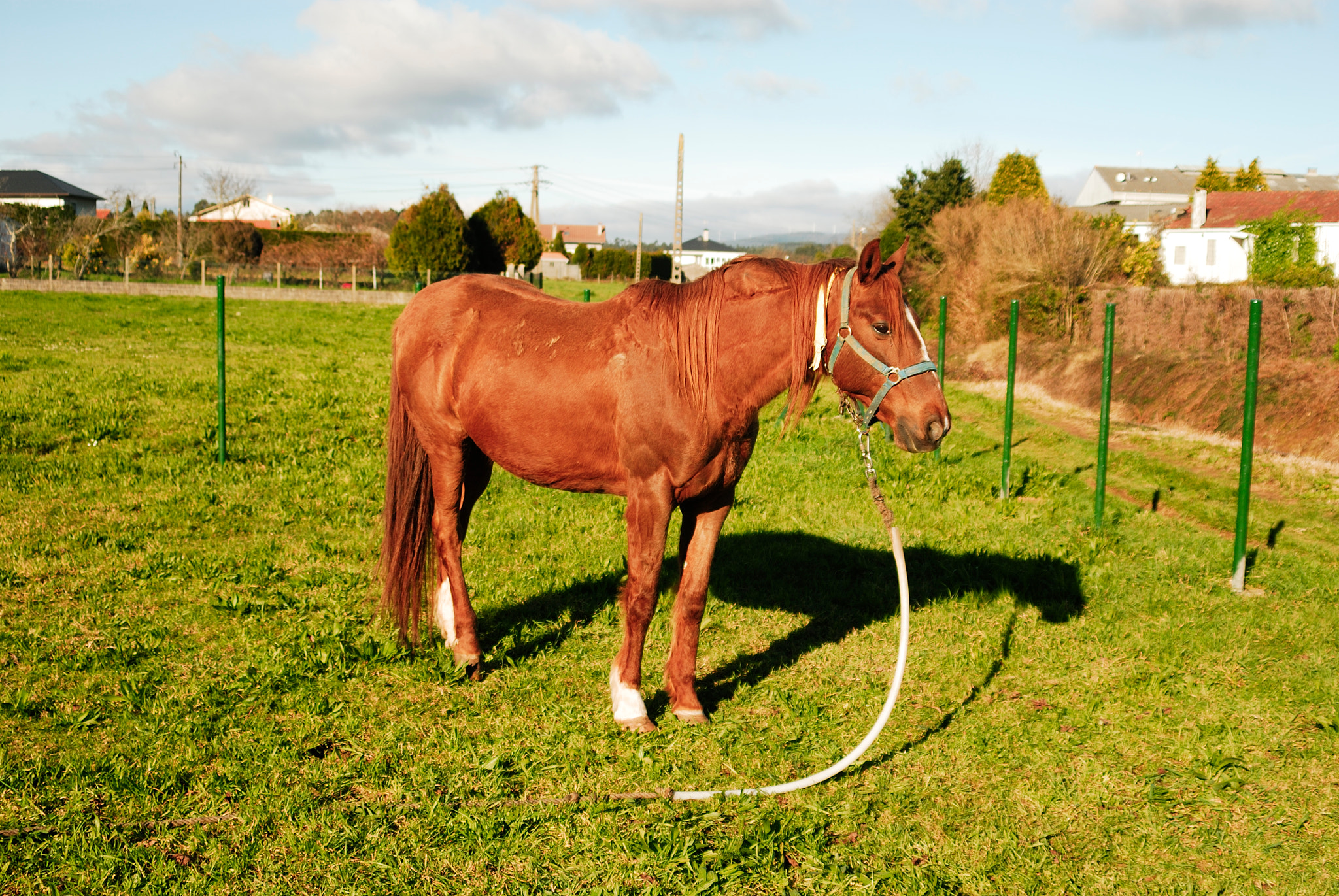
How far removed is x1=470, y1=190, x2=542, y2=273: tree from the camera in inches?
1519

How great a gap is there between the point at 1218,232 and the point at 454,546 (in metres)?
47.5

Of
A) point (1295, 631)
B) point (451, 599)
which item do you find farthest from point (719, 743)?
point (1295, 631)

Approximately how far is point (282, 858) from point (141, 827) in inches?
23.4

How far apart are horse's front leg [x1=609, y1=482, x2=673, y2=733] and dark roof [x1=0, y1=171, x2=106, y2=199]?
246 feet

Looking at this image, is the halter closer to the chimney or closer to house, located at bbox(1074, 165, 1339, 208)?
the chimney

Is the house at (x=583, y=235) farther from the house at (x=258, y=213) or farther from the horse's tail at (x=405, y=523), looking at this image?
the horse's tail at (x=405, y=523)

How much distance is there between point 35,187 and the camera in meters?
64.1

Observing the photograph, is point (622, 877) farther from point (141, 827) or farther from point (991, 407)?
point (991, 407)

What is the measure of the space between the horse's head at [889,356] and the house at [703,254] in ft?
217

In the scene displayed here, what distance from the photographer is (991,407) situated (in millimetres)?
15125

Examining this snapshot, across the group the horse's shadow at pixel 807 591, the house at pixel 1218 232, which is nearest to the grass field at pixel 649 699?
the horse's shadow at pixel 807 591

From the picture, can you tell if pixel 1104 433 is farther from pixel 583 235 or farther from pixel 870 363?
pixel 583 235

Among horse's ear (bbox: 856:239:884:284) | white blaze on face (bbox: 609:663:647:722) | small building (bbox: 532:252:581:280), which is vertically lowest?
white blaze on face (bbox: 609:663:647:722)

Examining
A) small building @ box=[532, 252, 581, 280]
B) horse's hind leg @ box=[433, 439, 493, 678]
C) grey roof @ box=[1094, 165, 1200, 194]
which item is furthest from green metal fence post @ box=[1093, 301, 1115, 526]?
grey roof @ box=[1094, 165, 1200, 194]
